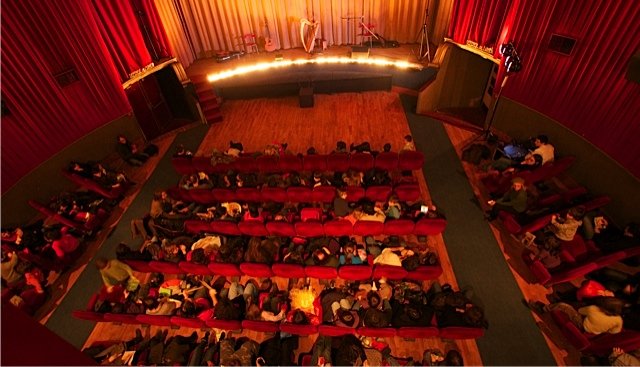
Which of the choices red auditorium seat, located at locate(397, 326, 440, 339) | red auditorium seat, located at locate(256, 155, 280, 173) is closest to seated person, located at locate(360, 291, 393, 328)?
red auditorium seat, located at locate(397, 326, 440, 339)

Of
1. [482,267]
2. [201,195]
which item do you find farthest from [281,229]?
[482,267]

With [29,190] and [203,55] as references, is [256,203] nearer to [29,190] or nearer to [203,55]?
[29,190]

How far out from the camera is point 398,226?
18.7 ft

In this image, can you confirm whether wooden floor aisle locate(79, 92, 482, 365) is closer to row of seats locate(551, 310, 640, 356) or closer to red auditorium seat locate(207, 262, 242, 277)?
row of seats locate(551, 310, 640, 356)

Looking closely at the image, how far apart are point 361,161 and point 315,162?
108cm

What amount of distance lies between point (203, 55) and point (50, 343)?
1226cm

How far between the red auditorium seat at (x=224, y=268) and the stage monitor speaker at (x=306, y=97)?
6481mm

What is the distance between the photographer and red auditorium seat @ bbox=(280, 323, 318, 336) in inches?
176

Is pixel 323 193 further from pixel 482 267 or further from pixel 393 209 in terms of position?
pixel 482 267

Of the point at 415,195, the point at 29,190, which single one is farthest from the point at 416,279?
the point at 29,190

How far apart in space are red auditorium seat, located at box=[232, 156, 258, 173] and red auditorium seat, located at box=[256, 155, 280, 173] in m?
0.12

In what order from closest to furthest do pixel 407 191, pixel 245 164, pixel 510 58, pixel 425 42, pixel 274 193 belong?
1. pixel 407 191
2. pixel 274 193
3. pixel 510 58
4. pixel 245 164
5. pixel 425 42

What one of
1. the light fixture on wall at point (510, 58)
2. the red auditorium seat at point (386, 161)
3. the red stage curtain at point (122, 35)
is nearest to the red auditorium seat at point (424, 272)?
the red auditorium seat at point (386, 161)

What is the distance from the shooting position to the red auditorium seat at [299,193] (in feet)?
21.2
